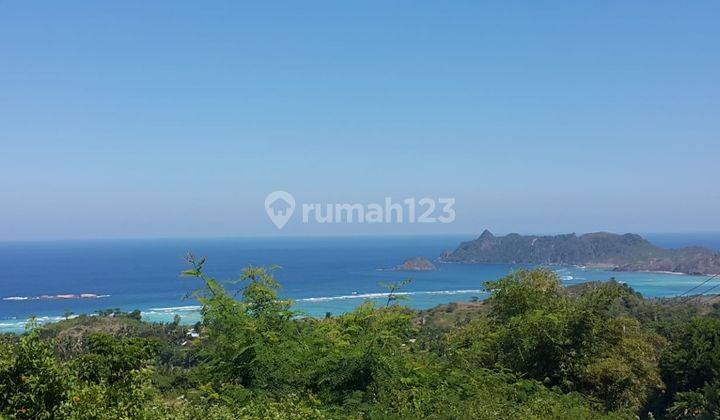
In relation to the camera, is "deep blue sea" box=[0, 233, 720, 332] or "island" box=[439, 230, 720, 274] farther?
"island" box=[439, 230, 720, 274]

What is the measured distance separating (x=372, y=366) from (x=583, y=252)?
181 metres

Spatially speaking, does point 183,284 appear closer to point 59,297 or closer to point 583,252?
point 59,297

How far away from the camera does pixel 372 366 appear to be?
9.64 meters

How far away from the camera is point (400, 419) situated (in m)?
8.07

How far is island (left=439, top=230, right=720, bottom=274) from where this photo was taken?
513 ft

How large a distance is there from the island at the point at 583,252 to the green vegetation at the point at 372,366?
5950 inches

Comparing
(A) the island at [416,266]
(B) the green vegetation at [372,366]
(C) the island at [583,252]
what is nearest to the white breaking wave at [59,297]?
(A) the island at [416,266]

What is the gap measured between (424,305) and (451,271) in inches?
2539

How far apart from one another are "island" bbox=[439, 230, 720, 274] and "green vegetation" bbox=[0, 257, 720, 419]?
151119mm

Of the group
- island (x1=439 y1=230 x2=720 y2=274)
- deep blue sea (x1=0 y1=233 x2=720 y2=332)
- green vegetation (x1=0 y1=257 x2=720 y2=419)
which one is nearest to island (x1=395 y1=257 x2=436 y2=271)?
deep blue sea (x1=0 y1=233 x2=720 y2=332)

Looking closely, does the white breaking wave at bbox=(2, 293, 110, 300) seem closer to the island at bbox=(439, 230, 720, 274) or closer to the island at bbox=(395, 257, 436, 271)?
the island at bbox=(395, 257, 436, 271)

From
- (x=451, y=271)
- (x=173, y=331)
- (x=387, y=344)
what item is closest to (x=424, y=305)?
(x=173, y=331)

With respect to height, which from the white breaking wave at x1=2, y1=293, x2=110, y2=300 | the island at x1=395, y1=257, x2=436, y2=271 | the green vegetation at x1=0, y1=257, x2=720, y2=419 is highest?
the green vegetation at x1=0, y1=257, x2=720, y2=419

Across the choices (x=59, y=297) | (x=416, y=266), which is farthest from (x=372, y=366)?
(x=416, y=266)
